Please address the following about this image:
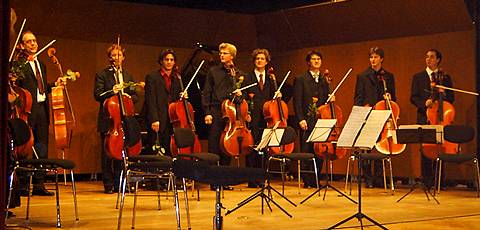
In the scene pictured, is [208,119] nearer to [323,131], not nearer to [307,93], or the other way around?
[307,93]

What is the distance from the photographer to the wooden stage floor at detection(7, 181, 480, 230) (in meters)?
6.32

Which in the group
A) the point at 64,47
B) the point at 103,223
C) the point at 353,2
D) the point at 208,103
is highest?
the point at 353,2

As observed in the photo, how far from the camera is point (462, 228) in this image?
6168 mm

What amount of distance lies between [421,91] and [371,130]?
434 centimetres

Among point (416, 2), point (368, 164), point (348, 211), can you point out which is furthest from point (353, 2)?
point (348, 211)

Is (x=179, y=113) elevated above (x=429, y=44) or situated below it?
below

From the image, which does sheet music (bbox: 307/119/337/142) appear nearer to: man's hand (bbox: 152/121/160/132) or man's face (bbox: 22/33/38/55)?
man's hand (bbox: 152/121/160/132)

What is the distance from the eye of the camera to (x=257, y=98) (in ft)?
32.8

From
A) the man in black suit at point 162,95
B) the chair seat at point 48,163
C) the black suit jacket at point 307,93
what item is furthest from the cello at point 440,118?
the chair seat at point 48,163

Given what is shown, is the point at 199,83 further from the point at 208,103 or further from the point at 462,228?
the point at 462,228

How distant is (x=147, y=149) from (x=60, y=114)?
1.63 m

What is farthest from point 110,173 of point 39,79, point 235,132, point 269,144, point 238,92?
point 269,144

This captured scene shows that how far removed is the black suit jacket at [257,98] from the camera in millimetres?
9930

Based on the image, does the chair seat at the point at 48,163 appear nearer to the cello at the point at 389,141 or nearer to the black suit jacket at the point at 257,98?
the black suit jacket at the point at 257,98
